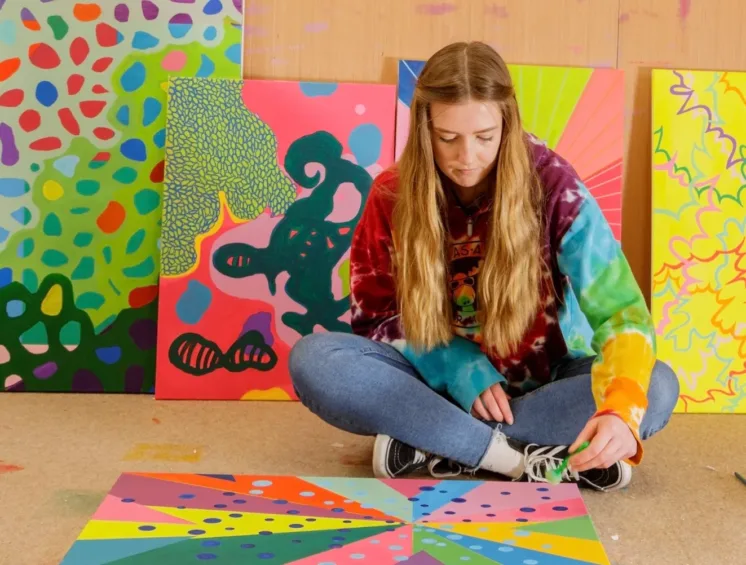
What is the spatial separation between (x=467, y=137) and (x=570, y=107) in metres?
0.73

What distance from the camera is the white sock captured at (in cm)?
134

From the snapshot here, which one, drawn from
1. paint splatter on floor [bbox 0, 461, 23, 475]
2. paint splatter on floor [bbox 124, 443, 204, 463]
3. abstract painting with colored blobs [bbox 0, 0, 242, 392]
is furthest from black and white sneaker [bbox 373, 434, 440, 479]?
abstract painting with colored blobs [bbox 0, 0, 242, 392]

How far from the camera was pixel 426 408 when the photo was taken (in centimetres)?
134

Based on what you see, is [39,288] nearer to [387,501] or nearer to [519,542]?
[387,501]

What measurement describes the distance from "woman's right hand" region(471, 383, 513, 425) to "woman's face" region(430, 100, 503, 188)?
320 millimetres

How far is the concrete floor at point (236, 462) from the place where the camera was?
1143 mm

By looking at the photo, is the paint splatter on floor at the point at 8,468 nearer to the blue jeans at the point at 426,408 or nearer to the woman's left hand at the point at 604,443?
the blue jeans at the point at 426,408

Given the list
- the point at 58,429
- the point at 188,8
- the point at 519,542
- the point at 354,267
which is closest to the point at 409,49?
the point at 188,8

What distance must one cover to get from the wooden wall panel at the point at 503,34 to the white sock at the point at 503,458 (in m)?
0.88

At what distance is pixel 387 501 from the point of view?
116 cm

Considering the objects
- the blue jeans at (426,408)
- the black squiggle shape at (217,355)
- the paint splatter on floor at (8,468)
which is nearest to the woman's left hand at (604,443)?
the blue jeans at (426,408)

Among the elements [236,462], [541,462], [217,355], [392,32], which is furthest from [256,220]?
→ [541,462]

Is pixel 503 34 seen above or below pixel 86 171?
above

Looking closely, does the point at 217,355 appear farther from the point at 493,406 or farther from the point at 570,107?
the point at 570,107
